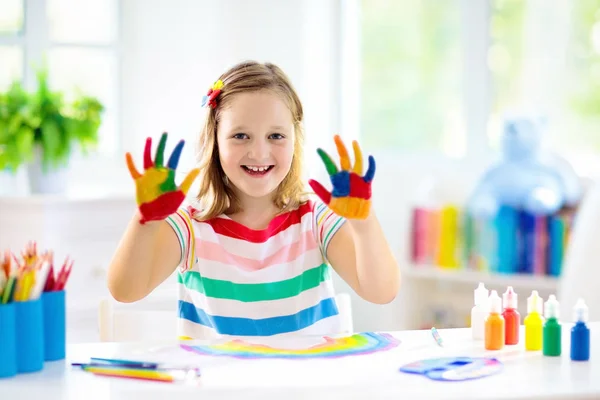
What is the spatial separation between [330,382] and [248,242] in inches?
20.1

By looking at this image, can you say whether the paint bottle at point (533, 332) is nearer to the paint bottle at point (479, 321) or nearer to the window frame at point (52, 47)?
the paint bottle at point (479, 321)

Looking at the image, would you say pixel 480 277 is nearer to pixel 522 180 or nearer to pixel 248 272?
pixel 522 180

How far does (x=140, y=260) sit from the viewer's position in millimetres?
1329

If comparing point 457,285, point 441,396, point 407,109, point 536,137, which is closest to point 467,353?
point 441,396

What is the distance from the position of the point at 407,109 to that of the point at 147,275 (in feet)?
7.89

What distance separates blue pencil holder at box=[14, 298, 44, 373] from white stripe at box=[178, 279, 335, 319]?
410 millimetres

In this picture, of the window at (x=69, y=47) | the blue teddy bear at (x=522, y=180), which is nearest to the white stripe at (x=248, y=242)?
the blue teddy bear at (x=522, y=180)

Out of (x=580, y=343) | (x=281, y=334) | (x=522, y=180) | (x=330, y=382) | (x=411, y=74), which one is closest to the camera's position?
(x=330, y=382)

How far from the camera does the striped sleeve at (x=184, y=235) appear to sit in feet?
4.84

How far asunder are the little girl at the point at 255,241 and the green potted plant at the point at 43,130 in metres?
1.37

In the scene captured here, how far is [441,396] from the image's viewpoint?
39.1 inches

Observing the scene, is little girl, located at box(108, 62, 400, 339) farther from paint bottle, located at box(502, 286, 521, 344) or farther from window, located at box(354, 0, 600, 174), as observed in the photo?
window, located at box(354, 0, 600, 174)

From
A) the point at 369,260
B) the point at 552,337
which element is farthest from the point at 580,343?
the point at 369,260

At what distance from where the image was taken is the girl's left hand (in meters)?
1.20
